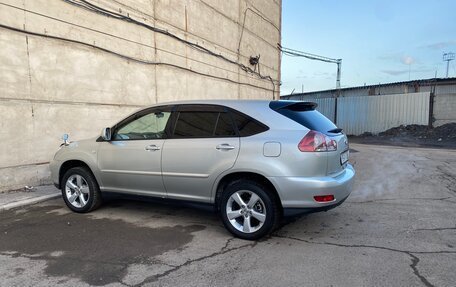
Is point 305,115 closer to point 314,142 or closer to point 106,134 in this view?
point 314,142

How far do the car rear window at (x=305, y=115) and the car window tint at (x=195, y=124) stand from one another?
0.81m

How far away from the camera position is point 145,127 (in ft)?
18.0

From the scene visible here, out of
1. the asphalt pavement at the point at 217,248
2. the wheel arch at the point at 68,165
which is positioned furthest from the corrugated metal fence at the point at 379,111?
the wheel arch at the point at 68,165

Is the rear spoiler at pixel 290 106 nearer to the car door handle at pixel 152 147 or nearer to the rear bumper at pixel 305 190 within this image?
the rear bumper at pixel 305 190

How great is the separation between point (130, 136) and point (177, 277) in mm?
2538

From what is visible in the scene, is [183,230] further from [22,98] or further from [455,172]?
[455,172]

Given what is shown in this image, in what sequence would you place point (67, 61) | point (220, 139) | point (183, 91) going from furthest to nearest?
point (183, 91), point (67, 61), point (220, 139)

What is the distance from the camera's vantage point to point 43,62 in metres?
7.43

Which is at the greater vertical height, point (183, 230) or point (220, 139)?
point (220, 139)

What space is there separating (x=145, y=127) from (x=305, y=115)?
225cm

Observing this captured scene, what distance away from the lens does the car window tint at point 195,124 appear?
4.94m

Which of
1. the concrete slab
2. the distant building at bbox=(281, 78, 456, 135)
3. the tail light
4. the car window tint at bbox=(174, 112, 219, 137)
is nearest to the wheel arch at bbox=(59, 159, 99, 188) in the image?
the concrete slab

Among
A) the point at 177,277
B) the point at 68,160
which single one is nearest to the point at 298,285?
the point at 177,277

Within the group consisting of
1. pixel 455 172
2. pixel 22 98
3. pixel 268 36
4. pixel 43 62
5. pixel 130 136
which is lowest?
pixel 455 172
